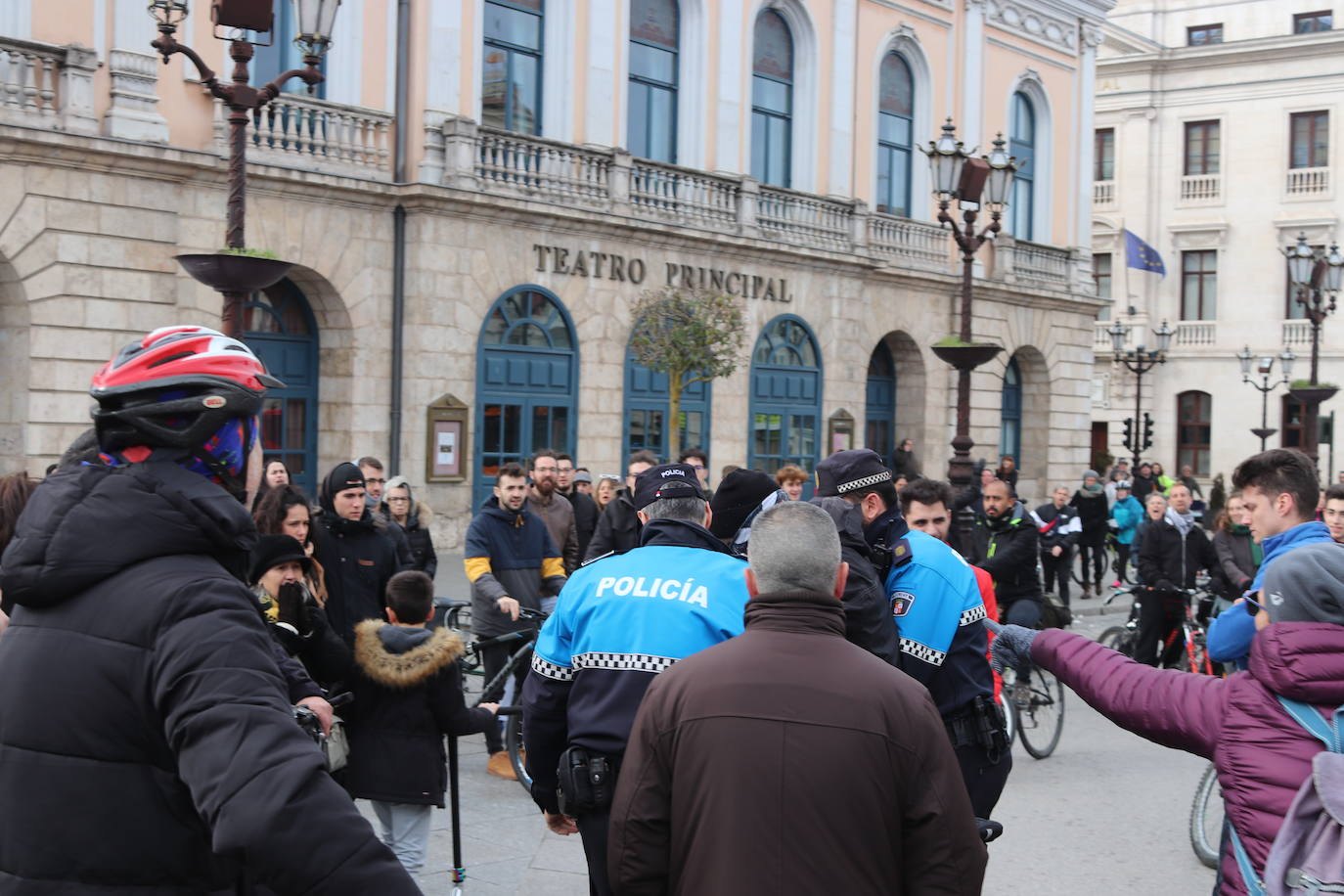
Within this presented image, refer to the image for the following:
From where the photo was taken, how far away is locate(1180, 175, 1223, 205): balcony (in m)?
49.2

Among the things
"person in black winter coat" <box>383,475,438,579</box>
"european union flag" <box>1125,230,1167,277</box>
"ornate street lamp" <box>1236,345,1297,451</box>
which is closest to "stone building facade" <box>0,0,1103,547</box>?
"person in black winter coat" <box>383,475,438,579</box>

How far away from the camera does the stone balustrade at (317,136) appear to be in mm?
18688

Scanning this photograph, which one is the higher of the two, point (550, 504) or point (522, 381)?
point (522, 381)

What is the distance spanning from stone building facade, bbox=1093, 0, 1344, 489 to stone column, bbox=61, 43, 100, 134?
39.4m

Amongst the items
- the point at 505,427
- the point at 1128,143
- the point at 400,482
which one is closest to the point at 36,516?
the point at 400,482

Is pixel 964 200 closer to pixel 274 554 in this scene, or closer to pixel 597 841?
pixel 274 554

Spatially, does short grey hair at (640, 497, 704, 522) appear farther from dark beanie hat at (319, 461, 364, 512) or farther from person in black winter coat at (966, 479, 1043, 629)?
person in black winter coat at (966, 479, 1043, 629)

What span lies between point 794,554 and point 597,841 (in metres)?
1.35

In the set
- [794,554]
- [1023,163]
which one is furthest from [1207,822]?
[1023,163]

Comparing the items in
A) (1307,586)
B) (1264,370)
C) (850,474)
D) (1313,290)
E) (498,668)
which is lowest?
(498,668)

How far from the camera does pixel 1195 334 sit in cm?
4947

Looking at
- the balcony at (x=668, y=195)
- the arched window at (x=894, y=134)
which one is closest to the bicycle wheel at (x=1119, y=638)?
the balcony at (x=668, y=195)

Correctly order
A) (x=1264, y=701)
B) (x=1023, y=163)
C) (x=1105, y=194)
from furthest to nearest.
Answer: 1. (x=1105, y=194)
2. (x=1023, y=163)
3. (x=1264, y=701)

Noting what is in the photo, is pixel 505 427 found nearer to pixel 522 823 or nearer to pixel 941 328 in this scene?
pixel 941 328
